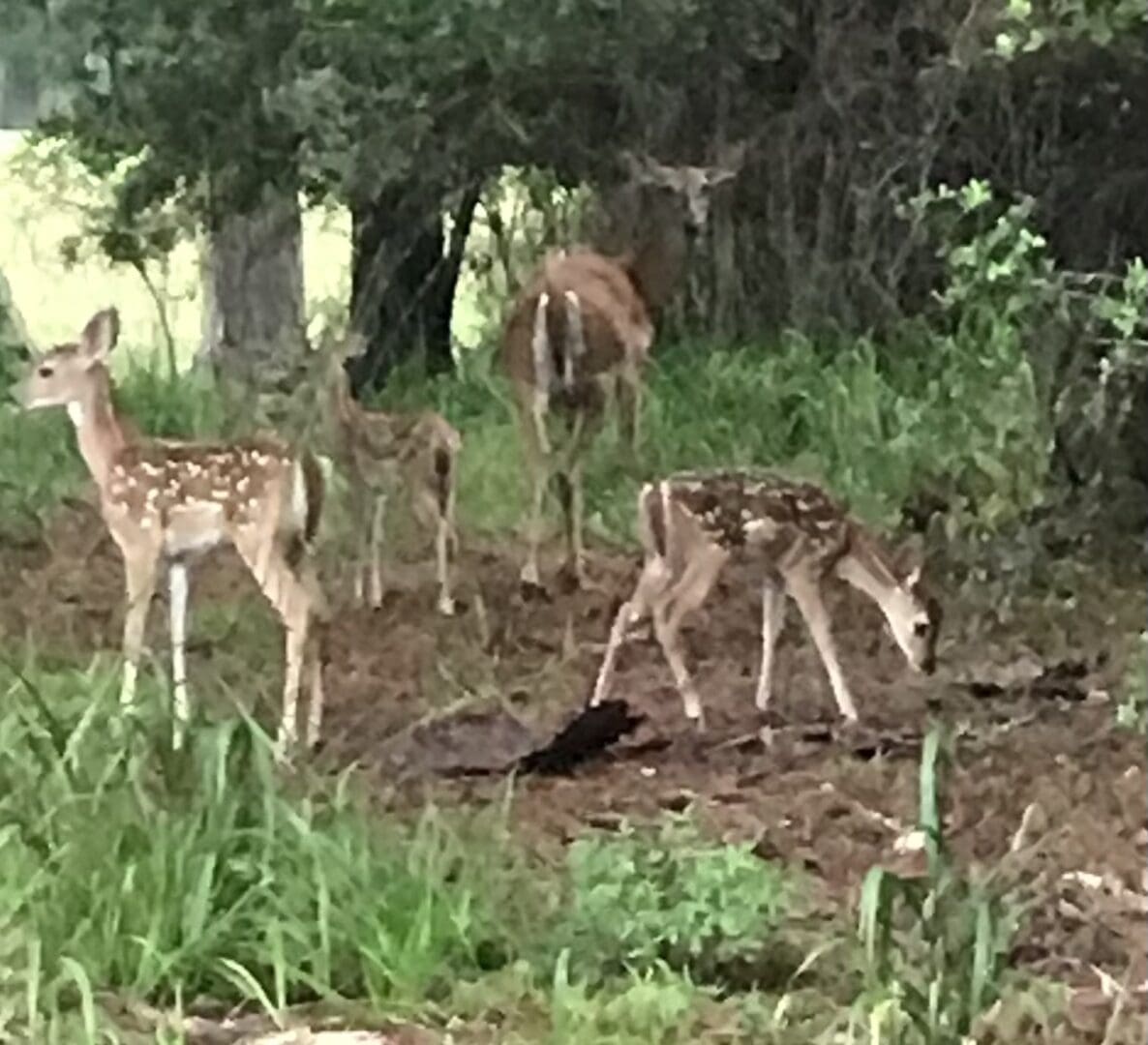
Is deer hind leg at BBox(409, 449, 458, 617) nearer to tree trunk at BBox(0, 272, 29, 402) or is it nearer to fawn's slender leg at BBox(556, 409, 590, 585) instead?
fawn's slender leg at BBox(556, 409, 590, 585)

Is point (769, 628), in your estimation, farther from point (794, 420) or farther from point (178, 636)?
point (178, 636)

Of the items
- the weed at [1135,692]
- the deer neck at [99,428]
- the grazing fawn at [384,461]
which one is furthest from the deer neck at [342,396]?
the weed at [1135,692]

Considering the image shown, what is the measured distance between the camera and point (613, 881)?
4.92ft

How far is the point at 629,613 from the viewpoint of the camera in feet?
5.50

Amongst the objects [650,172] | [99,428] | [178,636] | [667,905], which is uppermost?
[650,172]

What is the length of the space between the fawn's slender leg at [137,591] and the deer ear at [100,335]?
112mm

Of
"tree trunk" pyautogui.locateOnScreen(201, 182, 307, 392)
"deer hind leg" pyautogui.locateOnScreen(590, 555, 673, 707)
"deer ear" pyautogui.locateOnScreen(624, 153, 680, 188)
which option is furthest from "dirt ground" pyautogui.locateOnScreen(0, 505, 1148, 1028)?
"deer ear" pyautogui.locateOnScreen(624, 153, 680, 188)

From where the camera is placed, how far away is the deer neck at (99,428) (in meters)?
1.72

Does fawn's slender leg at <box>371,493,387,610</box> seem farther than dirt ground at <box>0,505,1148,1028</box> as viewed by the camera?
Yes

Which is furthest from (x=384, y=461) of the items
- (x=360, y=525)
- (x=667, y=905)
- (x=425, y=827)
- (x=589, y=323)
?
(x=667, y=905)

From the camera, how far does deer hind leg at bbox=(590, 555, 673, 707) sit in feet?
5.47

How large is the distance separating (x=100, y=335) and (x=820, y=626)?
0.44 metres

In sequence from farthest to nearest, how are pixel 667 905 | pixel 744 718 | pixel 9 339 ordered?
pixel 9 339
pixel 744 718
pixel 667 905

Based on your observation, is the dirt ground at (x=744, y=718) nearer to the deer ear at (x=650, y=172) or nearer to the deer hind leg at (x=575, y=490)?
the deer hind leg at (x=575, y=490)
